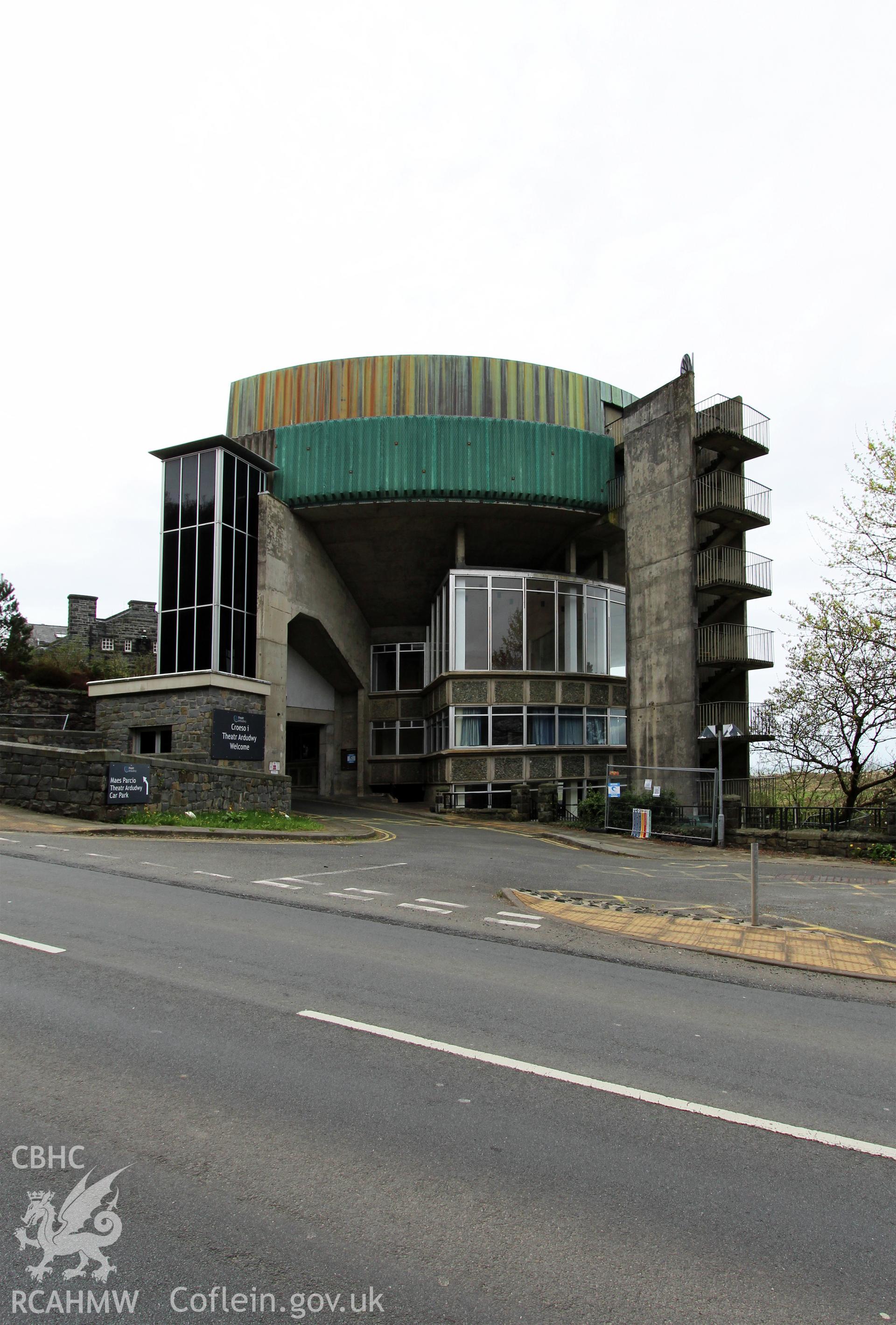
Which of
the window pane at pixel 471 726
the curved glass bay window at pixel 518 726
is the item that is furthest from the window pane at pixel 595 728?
the window pane at pixel 471 726

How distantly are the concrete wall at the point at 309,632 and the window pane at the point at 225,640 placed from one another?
6.72ft

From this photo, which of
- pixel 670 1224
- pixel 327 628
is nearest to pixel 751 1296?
pixel 670 1224

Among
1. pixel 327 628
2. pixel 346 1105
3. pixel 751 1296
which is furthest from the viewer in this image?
pixel 327 628

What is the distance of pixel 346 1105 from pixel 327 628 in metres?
34.7

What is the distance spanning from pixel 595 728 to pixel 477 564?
9485mm

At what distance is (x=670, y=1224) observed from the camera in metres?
3.57

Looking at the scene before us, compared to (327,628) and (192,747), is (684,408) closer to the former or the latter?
(327,628)

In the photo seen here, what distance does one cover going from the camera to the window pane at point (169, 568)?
103ft

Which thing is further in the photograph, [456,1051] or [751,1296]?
[456,1051]

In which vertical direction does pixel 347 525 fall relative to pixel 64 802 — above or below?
above

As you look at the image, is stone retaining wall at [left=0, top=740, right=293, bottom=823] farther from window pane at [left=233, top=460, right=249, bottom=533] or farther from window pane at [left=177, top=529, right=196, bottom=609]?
window pane at [left=233, top=460, right=249, bottom=533]

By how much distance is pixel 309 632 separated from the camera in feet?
128

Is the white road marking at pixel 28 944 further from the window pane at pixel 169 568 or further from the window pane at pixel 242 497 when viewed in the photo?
the window pane at pixel 242 497

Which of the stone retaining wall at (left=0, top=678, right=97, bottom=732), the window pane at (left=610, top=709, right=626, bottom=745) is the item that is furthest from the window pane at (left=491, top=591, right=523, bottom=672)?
the stone retaining wall at (left=0, top=678, right=97, bottom=732)
